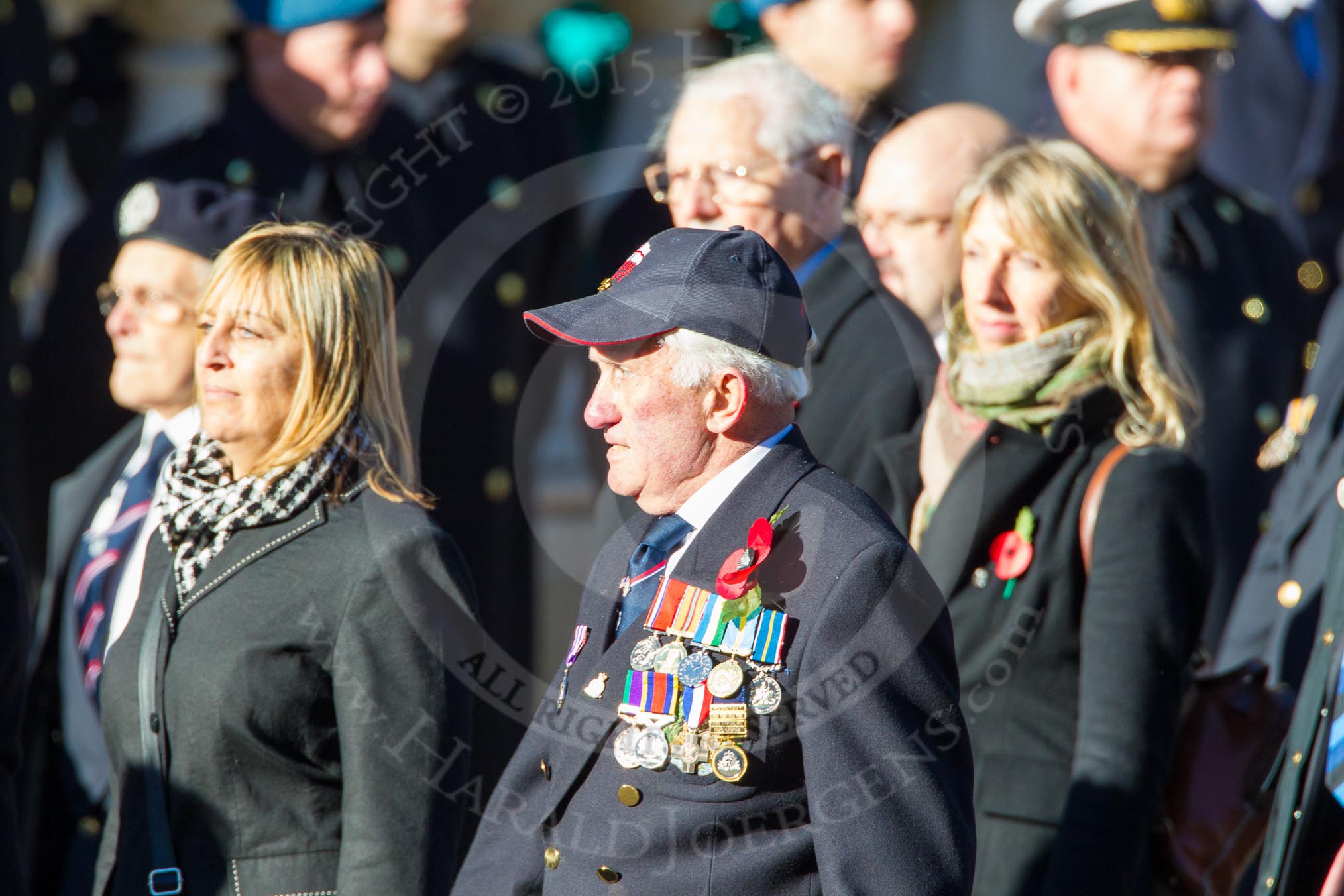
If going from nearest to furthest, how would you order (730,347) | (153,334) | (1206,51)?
1. (730,347)
2. (153,334)
3. (1206,51)

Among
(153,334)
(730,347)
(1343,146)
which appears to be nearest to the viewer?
(730,347)

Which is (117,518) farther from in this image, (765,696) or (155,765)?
(765,696)

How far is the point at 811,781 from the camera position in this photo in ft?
6.82

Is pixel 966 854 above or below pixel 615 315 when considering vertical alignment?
below

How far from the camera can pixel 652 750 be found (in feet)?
7.14

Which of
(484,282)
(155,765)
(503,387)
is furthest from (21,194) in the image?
(155,765)

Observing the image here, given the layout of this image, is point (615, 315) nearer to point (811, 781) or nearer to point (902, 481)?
point (811, 781)

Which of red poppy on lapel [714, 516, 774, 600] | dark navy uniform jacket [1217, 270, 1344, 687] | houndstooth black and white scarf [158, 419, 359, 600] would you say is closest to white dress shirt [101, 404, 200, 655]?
houndstooth black and white scarf [158, 419, 359, 600]

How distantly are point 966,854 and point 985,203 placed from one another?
5.41ft

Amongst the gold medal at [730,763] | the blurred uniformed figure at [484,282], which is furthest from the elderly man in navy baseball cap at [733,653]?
the blurred uniformed figure at [484,282]

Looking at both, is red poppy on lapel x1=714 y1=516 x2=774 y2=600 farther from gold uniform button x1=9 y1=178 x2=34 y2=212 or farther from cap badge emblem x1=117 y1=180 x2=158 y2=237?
gold uniform button x1=9 y1=178 x2=34 y2=212

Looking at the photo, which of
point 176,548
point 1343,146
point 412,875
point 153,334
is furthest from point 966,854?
point 1343,146

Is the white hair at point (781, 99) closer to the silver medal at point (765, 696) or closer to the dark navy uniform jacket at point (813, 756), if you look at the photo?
the dark navy uniform jacket at point (813, 756)

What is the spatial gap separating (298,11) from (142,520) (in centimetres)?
159
